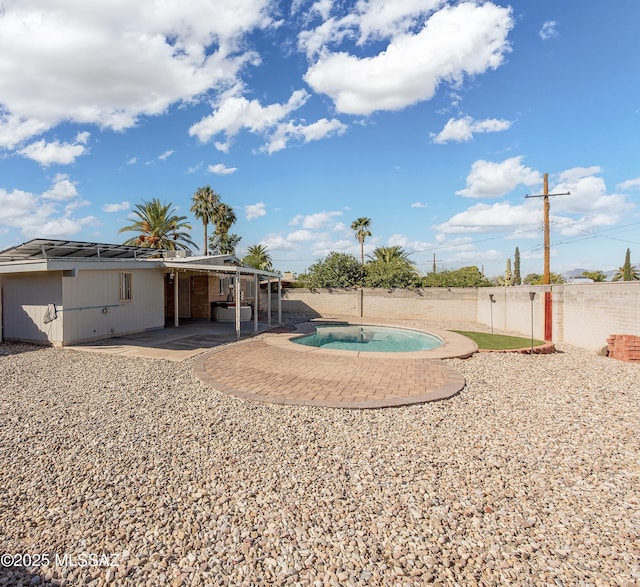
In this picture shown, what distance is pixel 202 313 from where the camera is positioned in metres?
18.9

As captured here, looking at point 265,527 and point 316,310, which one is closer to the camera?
point 265,527

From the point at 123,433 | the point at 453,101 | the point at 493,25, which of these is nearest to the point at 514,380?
the point at 123,433

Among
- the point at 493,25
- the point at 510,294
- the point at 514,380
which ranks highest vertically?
the point at 493,25

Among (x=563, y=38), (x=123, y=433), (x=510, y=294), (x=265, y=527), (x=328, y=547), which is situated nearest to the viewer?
(x=328, y=547)

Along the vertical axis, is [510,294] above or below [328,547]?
above

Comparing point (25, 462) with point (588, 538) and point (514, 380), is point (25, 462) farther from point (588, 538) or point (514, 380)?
point (514, 380)

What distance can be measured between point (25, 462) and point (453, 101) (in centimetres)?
1869

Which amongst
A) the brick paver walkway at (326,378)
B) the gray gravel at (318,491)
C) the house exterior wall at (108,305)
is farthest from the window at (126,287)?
the gray gravel at (318,491)

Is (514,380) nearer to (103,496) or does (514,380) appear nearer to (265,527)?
(265,527)

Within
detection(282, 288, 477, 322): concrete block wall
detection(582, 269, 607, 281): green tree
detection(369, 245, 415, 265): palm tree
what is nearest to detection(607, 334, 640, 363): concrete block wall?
detection(282, 288, 477, 322): concrete block wall

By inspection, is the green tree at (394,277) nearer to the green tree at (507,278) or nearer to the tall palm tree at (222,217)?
the green tree at (507,278)

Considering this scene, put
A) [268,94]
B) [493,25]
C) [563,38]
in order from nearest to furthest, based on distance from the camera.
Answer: [493,25]
[563,38]
[268,94]

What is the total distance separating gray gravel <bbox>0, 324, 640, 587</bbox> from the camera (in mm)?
2633

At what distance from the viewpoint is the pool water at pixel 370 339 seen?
44.3 feet
